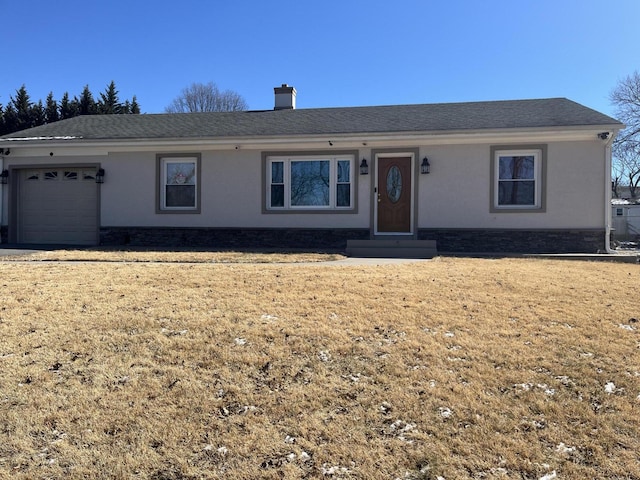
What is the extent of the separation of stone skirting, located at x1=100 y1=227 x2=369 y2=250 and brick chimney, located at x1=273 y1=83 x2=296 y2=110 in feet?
18.1

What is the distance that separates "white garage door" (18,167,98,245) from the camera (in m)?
13.3

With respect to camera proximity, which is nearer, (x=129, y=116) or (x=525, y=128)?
(x=525, y=128)

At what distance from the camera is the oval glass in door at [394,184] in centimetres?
1204

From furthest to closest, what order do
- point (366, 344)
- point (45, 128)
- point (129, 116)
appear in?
point (129, 116) < point (45, 128) < point (366, 344)

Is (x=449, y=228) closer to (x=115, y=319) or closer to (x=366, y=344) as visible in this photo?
(x=366, y=344)

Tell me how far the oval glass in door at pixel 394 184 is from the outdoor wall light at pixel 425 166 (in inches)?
25.8

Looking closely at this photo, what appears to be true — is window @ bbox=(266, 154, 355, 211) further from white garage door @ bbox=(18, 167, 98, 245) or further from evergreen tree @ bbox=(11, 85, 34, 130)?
evergreen tree @ bbox=(11, 85, 34, 130)

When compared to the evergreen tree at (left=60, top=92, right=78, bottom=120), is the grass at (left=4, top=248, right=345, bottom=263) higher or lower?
lower

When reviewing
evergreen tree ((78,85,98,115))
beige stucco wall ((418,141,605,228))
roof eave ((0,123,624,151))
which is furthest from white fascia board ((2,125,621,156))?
evergreen tree ((78,85,98,115))

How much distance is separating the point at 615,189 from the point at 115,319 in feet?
Answer: 191

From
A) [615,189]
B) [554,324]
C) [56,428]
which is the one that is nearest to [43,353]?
[56,428]

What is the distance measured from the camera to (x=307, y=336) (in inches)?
166

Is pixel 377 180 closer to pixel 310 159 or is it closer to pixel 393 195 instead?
pixel 393 195

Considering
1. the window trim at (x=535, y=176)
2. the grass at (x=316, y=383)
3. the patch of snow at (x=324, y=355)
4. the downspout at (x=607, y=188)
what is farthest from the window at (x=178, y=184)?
the downspout at (x=607, y=188)
